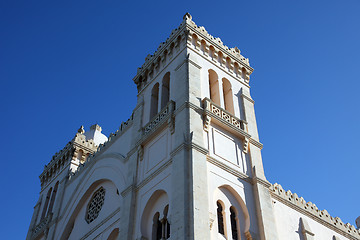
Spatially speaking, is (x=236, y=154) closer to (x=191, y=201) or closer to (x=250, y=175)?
(x=250, y=175)

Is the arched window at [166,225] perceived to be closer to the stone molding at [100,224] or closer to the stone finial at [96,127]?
the stone molding at [100,224]

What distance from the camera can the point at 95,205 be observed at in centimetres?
2608

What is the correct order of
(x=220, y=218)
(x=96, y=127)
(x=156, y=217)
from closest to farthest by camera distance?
(x=220, y=218) → (x=156, y=217) → (x=96, y=127)

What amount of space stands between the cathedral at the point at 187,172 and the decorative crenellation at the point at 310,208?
0.08 metres

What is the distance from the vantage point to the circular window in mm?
25500

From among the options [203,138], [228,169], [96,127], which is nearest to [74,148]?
[96,127]

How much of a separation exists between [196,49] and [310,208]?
11.1m

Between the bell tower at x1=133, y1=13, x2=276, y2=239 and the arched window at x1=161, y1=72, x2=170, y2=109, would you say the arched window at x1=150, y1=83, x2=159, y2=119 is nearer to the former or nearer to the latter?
the bell tower at x1=133, y1=13, x2=276, y2=239

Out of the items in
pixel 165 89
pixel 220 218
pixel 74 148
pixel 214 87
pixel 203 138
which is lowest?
pixel 220 218

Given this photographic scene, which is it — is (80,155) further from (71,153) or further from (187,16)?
(187,16)

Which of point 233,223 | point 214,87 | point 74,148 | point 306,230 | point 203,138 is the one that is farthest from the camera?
point 74,148

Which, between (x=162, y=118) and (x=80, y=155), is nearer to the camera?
(x=162, y=118)

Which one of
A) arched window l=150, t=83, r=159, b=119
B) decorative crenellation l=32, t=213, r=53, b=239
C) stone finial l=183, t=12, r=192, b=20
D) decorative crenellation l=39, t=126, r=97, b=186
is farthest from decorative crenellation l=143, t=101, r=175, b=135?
decorative crenellation l=32, t=213, r=53, b=239

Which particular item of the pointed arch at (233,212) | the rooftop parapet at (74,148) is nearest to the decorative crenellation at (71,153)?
the rooftop parapet at (74,148)
